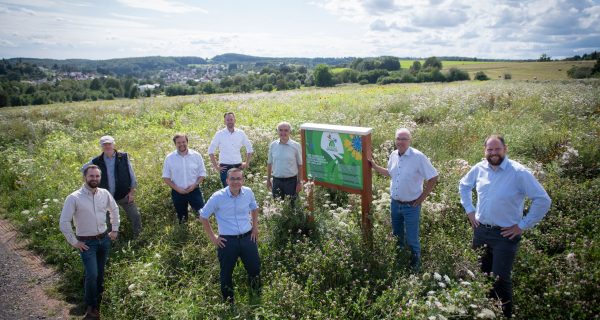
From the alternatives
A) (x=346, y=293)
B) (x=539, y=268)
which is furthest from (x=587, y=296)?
(x=346, y=293)

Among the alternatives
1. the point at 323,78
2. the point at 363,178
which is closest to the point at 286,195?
the point at 363,178

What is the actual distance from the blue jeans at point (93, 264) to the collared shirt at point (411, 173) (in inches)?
169

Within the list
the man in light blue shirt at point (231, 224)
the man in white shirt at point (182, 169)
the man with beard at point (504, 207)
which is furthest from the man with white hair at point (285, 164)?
the man with beard at point (504, 207)

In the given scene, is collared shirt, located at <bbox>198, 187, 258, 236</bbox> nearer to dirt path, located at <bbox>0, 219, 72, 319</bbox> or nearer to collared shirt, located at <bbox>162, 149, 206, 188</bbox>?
collared shirt, located at <bbox>162, 149, 206, 188</bbox>

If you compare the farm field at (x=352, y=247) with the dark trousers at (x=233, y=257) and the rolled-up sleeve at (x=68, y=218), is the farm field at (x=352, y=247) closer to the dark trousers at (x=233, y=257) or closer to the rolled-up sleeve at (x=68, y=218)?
the dark trousers at (x=233, y=257)

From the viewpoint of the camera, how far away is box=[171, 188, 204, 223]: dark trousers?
6691mm

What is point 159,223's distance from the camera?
7.25 m

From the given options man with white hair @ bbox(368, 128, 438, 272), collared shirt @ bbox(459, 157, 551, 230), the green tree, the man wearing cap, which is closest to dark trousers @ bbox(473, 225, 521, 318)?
collared shirt @ bbox(459, 157, 551, 230)

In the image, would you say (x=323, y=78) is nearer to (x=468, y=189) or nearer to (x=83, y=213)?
(x=468, y=189)

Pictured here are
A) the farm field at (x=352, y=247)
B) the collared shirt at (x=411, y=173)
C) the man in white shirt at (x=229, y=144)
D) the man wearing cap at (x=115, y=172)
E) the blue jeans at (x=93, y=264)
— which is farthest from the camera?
the man in white shirt at (x=229, y=144)

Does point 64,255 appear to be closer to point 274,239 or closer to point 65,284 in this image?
point 65,284

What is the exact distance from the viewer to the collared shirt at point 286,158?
6.34 m

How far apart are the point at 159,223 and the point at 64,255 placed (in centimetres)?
169

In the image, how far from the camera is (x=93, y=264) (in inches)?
193
